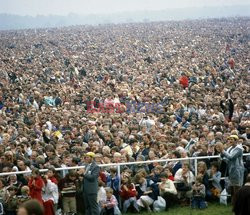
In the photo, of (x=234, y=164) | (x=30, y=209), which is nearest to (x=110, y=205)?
(x=234, y=164)

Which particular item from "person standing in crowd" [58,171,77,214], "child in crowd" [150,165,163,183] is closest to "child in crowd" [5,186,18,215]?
"person standing in crowd" [58,171,77,214]

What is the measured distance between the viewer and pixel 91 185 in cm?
1011

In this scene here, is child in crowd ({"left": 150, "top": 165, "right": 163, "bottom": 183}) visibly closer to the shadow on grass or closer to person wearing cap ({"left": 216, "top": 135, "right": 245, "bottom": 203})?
the shadow on grass

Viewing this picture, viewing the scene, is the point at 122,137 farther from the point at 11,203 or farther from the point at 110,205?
the point at 11,203

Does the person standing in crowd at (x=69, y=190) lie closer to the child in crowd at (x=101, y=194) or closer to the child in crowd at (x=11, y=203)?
→ the child in crowd at (x=101, y=194)

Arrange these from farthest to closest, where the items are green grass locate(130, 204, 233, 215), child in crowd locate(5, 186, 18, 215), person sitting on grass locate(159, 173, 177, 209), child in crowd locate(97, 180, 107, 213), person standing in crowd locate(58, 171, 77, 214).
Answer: person sitting on grass locate(159, 173, 177, 209) → green grass locate(130, 204, 233, 215) → child in crowd locate(97, 180, 107, 213) → person standing in crowd locate(58, 171, 77, 214) → child in crowd locate(5, 186, 18, 215)

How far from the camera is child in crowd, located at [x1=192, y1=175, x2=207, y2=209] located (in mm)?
11391

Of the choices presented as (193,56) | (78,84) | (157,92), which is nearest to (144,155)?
(157,92)

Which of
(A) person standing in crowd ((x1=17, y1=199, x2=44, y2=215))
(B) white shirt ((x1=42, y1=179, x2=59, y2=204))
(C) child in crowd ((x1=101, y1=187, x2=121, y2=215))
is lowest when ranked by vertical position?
(C) child in crowd ((x1=101, y1=187, x2=121, y2=215))

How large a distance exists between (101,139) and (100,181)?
485 cm

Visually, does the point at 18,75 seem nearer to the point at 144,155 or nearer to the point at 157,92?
the point at 157,92

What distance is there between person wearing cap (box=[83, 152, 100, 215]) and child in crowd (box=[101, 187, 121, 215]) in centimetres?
81

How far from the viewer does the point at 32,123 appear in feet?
60.8

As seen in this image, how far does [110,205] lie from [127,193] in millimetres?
454
